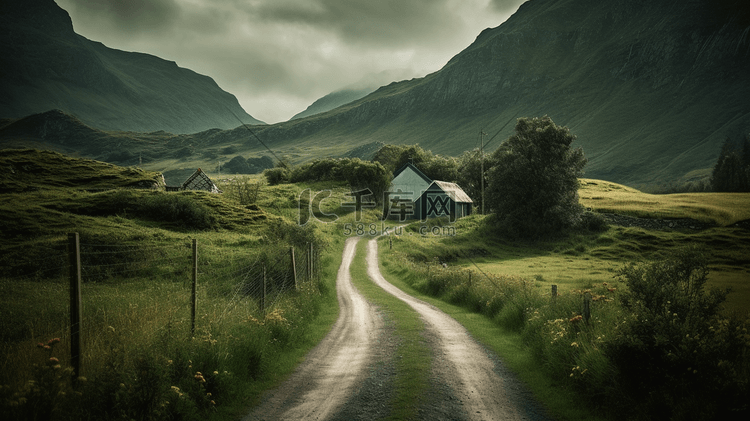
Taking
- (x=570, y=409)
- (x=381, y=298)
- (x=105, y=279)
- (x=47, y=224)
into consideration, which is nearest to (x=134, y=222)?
(x=47, y=224)

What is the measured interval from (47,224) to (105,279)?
28.5ft

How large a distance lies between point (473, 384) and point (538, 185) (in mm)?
50281

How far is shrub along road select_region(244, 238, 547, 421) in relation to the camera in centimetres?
717

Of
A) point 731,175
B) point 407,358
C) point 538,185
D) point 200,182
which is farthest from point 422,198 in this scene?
point 731,175

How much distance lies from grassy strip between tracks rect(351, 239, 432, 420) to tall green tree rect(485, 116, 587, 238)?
3744 centimetres

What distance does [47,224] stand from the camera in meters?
21.9

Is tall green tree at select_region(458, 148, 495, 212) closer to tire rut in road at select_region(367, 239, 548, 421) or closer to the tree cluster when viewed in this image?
tire rut in road at select_region(367, 239, 548, 421)

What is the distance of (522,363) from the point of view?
33.4 ft

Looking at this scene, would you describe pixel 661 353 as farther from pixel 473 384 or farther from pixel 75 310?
pixel 75 310

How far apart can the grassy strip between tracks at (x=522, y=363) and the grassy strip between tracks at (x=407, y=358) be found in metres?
2.11

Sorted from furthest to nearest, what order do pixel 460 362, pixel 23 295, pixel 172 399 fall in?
pixel 23 295, pixel 460 362, pixel 172 399

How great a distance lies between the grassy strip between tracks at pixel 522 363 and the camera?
741 centimetres

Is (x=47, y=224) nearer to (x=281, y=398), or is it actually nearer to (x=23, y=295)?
(x=23, y=295)

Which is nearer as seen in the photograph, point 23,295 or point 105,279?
point 23,295
